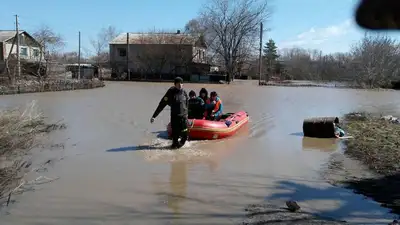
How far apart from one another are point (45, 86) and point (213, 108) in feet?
75.3

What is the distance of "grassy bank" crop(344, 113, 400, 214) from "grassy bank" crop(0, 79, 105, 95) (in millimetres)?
23214

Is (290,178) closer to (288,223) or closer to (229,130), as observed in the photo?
(288,223)

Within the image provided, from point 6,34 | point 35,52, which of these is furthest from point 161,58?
point 6,34

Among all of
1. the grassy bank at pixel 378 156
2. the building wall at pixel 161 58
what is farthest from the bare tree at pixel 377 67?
the grassy bank at pixel 378 156

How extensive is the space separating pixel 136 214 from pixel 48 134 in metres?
7.61

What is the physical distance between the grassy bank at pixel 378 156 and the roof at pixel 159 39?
143ft

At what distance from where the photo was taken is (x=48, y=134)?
1192 centimetres

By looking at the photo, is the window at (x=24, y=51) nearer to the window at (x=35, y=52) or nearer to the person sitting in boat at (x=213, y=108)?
the window at (x=35, y=52)

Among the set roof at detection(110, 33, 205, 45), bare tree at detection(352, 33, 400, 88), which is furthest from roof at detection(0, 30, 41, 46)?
bare tree at detection(352, 33, 400, 88)

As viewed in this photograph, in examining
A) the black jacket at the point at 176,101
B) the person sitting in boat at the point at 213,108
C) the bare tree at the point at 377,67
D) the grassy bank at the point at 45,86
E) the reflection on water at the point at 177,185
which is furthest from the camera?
the bare tree at the point at 377,67

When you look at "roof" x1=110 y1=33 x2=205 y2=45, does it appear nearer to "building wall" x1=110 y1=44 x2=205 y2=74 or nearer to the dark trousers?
"building wall" x1=110 y1=44 x2=205 y2=74

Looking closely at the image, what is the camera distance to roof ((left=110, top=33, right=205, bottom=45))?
185ft

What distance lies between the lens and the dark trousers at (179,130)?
30.3ft

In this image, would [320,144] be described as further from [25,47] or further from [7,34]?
[7,34]
